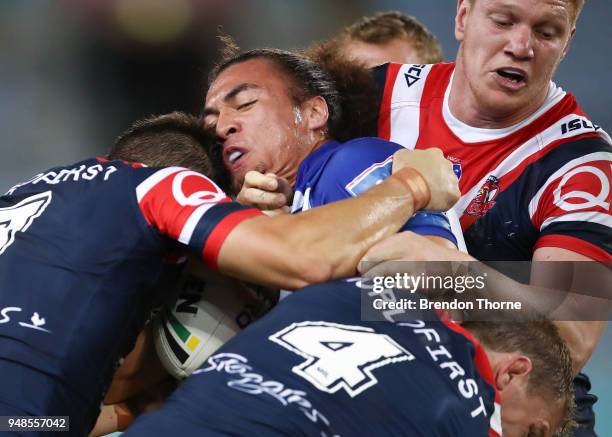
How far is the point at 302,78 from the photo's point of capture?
3512mm

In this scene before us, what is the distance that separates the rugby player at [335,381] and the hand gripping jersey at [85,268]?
0.40 m

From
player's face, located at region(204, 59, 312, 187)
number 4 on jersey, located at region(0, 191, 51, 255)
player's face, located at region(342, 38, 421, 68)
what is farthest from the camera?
player's face, located at region(342, 38, 421, 68)

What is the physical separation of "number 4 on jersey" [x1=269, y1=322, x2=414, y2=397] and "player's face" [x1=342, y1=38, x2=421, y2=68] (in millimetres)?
3080

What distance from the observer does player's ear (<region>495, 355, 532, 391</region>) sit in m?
2.49

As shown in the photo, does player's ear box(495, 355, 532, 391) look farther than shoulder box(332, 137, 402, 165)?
No

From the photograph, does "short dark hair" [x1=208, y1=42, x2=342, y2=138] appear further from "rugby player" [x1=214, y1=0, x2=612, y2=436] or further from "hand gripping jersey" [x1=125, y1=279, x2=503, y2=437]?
"hand gripping jersey" [x1=125, y1=279, x2=503, y2=437]

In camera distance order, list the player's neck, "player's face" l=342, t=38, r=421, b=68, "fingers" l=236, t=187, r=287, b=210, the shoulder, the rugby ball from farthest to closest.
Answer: "player's face" l=342, t=38, r=421, b=68
the player's neck
"fingers" l=236, t=187, r=287, b=210
the shoulder
the rugby ball

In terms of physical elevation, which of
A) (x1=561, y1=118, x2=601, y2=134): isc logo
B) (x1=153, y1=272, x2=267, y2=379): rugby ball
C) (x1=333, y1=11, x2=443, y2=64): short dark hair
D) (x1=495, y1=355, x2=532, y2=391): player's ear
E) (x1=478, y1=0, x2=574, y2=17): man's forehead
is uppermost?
(x1=478, y1=0, x2=574, y2=17): man's forehead

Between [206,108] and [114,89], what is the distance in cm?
401

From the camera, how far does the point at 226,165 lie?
3.34m

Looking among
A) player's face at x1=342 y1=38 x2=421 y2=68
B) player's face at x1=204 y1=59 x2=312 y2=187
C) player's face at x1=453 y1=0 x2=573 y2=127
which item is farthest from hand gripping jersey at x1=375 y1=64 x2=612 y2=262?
player's face at x1=342 y1=38 x2=421 y2=68

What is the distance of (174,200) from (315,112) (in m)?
1.07

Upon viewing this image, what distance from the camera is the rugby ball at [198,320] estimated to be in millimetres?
2736

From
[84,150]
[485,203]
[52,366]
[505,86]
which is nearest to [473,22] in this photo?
[505,86]
